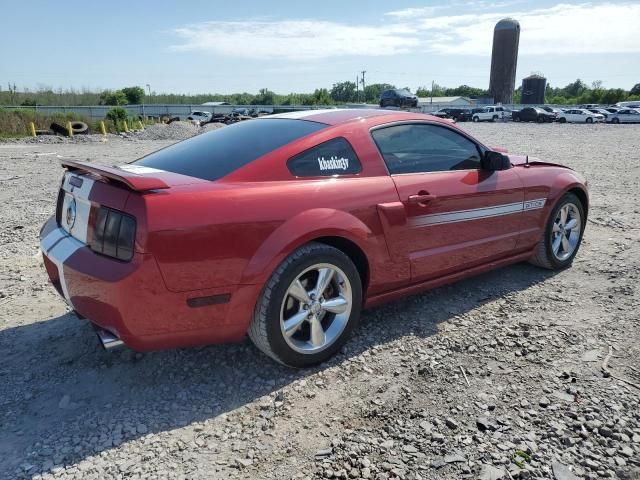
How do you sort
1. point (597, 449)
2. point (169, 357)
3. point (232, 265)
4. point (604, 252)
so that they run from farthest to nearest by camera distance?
point (604, 252) < point (169, 357) < point (232, 265) < point (597, 449)

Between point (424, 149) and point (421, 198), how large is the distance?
52cm

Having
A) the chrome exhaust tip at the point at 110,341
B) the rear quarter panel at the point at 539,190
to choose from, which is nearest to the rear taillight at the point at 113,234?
the chrome exhaust tip at the point at 110,341

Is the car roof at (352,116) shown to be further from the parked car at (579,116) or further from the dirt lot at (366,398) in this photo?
the parked car at (579,116)

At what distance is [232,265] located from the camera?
272 cm

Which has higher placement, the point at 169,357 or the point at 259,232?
the point at 259,232

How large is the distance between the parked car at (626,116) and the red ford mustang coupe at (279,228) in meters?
43.9

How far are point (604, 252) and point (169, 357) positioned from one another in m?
4.48

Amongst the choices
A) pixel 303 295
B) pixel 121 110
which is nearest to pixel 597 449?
pixel 303 295

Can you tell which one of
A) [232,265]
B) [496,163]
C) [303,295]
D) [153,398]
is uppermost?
[496,163]

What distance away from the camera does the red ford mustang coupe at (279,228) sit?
2.61m

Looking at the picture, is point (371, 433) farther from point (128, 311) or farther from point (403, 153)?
point (403, 153)

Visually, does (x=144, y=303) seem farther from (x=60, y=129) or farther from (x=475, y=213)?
(x=60, y=129)

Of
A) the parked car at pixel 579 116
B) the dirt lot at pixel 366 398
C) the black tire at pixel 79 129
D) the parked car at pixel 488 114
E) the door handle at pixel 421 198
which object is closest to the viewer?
the dirt lot at pixel 366 398

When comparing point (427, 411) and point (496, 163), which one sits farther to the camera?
point (496, 163)
